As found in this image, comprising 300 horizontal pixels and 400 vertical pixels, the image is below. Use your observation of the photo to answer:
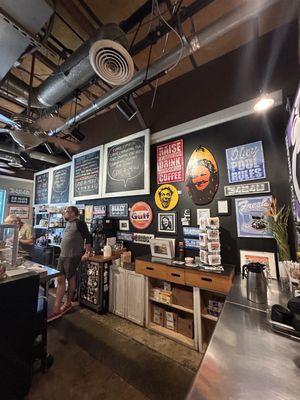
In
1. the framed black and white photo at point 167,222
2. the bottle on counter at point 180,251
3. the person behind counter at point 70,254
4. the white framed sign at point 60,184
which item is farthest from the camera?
the white framed sign at point 60,184

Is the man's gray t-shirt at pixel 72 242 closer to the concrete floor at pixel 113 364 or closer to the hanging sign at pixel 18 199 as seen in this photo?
the concrete floor at pixel 113 364

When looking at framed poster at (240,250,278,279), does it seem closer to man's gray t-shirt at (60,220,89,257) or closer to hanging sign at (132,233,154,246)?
hanging sign at (132,233,154,246)

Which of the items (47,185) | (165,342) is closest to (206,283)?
(165,342)

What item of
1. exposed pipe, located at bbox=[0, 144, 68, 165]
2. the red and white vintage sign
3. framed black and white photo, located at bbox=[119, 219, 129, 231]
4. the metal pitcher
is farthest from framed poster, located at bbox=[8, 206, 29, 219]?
the metal pitcher

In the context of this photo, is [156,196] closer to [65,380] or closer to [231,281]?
[231,281]

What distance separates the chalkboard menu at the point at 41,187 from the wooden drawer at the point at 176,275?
4.43m

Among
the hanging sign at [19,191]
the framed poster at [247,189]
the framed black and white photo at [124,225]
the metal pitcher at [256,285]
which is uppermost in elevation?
the hanging sign at [19,191]

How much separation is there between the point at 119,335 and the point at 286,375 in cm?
218

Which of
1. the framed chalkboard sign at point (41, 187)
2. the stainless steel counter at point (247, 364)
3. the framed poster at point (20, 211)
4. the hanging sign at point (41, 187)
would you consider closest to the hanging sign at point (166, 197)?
the stainless steel counter at point (247, 364)

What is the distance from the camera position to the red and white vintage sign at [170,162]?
111 inches

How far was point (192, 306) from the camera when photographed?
2.24m

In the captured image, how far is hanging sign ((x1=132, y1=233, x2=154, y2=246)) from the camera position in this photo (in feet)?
10.1

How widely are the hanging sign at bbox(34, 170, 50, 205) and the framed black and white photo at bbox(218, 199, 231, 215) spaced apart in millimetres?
4714

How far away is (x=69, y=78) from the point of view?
2002 mm
